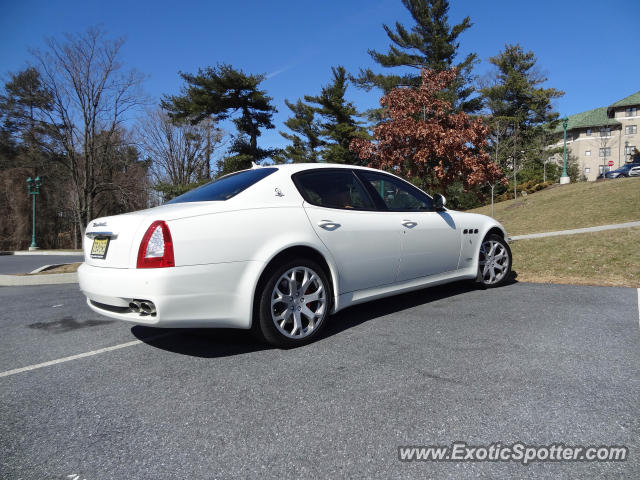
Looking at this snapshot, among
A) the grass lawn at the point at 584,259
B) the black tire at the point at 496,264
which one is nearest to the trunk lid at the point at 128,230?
the black tire at the point at 496,264

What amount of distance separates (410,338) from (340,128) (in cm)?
3127

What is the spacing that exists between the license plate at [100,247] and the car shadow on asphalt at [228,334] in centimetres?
89

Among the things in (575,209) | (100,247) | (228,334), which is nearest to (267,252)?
(228,334)

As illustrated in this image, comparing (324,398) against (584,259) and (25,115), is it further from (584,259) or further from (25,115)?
(25,115)

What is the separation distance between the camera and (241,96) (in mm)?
29953

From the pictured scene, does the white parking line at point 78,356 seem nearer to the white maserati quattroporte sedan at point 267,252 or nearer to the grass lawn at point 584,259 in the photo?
the white maserati quattroporte sedan at point 267,252

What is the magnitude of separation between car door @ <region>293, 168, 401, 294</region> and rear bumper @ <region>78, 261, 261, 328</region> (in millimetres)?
825

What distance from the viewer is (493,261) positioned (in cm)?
556

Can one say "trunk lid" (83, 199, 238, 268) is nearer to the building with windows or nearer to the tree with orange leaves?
the tree with orange leaves

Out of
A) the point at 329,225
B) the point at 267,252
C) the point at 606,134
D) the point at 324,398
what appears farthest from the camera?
the point at 606,134

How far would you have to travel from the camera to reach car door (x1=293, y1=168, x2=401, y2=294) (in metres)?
3.63

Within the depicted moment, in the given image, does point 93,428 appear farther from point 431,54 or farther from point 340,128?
point 431,54
